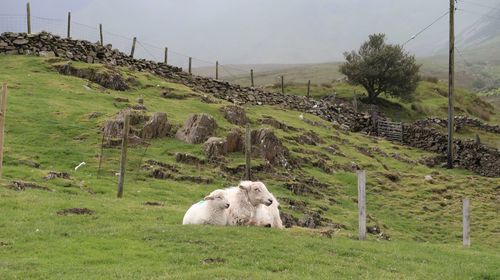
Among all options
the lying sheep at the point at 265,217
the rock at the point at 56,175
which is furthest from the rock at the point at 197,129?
the lying sheep at the point at 265,217

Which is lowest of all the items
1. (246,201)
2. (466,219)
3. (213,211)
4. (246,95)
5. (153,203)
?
(466,219)

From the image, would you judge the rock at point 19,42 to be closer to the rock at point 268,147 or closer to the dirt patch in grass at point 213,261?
the rock at point 268,147

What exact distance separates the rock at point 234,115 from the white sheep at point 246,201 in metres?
23.4

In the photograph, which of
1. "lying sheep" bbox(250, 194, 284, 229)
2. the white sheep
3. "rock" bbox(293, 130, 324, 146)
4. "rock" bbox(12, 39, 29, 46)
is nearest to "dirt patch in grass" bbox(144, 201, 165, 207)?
the white sheep

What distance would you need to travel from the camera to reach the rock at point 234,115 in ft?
132

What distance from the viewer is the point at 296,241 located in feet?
48.4

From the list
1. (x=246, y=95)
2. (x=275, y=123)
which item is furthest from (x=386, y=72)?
(x=275, y=123)

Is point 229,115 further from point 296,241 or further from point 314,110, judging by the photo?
point 296,241

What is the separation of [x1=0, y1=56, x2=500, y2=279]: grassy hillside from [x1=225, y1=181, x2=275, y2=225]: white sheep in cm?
98

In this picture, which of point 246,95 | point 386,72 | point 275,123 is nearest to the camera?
point 275,123

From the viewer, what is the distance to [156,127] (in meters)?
33.6

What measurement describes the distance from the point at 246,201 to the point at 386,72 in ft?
186

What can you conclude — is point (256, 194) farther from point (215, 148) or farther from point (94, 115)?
point (94, 115)

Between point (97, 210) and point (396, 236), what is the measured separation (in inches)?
506
